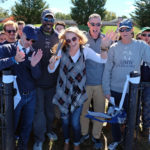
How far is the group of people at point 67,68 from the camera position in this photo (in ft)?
8.55

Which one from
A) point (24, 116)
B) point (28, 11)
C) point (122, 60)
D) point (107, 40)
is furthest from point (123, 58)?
point (28, 11)

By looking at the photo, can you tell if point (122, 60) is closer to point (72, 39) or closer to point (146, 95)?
point (72, 39)

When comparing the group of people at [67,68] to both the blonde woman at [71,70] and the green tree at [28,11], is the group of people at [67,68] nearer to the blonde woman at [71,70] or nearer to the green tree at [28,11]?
the blonde woman at [71,70]

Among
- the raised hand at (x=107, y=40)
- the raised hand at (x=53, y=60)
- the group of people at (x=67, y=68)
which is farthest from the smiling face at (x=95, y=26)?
the raised hand at (x=53, y=60)

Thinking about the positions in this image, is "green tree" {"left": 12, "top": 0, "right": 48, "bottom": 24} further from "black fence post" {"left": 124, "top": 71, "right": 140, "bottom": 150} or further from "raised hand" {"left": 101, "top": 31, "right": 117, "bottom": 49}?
"black fence post" {"left": 124, "top": 71, "right": 140, "bottom": 150}

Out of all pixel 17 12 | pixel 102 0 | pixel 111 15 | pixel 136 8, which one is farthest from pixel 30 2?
pixel 111 15

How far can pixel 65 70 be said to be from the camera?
2744 millimetres

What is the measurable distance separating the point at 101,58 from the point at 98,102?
0.94 m

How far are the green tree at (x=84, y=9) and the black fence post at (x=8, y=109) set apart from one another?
39770mm

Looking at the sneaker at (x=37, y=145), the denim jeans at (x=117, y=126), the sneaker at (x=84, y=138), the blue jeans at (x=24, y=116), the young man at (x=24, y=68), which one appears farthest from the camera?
the sneaker at (x=84, y=138)

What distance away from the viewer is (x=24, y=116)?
112 inches

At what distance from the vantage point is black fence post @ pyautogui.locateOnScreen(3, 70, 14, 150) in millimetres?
Result: 2312

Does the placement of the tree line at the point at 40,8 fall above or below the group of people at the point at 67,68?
above

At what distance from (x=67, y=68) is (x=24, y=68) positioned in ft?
2.13
